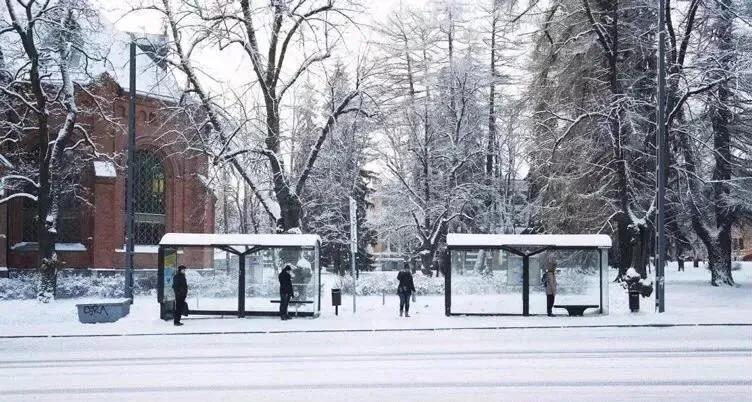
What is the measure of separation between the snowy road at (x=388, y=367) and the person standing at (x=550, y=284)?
12.3 ft

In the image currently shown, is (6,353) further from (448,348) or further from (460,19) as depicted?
(460,19)

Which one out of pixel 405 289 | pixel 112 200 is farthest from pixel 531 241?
pixel 112 200

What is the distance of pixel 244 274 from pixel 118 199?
20855 millimetres

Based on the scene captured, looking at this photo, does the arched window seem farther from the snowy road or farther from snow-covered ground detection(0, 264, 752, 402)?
the snowy road

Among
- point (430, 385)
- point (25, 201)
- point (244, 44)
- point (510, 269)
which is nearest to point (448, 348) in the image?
point (430, 385)

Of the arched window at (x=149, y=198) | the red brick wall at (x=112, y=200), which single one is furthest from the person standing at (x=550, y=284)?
the arched window at (x=149, y=198)

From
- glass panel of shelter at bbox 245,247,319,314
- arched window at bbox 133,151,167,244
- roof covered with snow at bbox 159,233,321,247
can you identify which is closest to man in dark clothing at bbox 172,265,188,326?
roof covered with snow at bbox 159,233,321,247

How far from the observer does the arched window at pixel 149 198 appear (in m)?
42.0

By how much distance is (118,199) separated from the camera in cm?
4088

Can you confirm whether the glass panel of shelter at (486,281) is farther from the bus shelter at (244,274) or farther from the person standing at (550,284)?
the bus shelter at (244,274)

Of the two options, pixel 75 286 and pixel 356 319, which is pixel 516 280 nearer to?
pixel 356 319

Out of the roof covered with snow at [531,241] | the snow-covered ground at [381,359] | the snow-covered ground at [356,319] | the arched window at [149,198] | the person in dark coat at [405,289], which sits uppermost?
the arched window at [149,198]

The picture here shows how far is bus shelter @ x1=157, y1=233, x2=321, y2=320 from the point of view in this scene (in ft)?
73.4

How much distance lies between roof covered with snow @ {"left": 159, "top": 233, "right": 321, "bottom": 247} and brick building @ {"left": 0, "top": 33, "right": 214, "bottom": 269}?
50.0 feet
